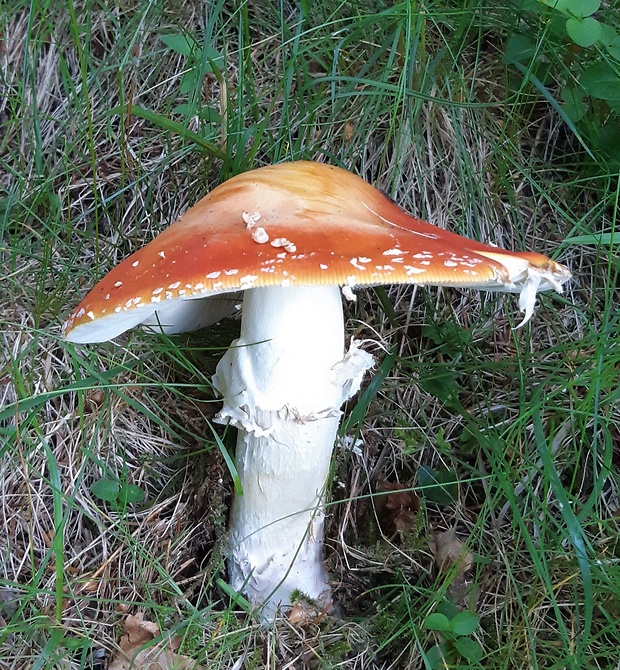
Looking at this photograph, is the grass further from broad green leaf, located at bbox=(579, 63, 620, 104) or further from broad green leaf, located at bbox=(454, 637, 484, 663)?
Result: broad green leaf, located at bbox=(579, 63, 620, 104)

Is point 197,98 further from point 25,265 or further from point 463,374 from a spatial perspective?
point 463,374

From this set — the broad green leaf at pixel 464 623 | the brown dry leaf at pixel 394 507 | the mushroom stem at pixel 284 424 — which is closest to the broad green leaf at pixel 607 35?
the mushroom stem at pixel 284 424

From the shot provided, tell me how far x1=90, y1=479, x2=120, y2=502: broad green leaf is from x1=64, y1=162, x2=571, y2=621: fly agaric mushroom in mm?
480

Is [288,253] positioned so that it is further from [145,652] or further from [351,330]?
[145,652]

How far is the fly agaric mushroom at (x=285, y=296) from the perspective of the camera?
1.52 m

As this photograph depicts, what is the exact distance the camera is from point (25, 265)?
275 centimetres

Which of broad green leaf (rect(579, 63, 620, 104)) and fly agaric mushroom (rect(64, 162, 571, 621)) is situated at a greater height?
broad green leaf (rect(579, 63, 620, 104))

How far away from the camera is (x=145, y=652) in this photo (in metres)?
2.11

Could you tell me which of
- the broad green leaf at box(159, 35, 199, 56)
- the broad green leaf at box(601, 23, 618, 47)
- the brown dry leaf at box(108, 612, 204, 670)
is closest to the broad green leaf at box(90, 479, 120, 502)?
the brown dry leaf at box(108, 612, 204, 670)

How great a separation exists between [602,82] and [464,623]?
2.21m

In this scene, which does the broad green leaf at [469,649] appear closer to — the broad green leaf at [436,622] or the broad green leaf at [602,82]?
the broad green leaf at [436,622]

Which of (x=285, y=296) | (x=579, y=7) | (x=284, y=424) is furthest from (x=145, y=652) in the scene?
(x=579, y=7)

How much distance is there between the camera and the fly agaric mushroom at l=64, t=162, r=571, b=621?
1519 millimetres

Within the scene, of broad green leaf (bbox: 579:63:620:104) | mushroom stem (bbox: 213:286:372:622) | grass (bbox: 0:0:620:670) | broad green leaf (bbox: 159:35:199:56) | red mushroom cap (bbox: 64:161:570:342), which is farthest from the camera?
broad green leaf (bbox: 159:35:199:56)
